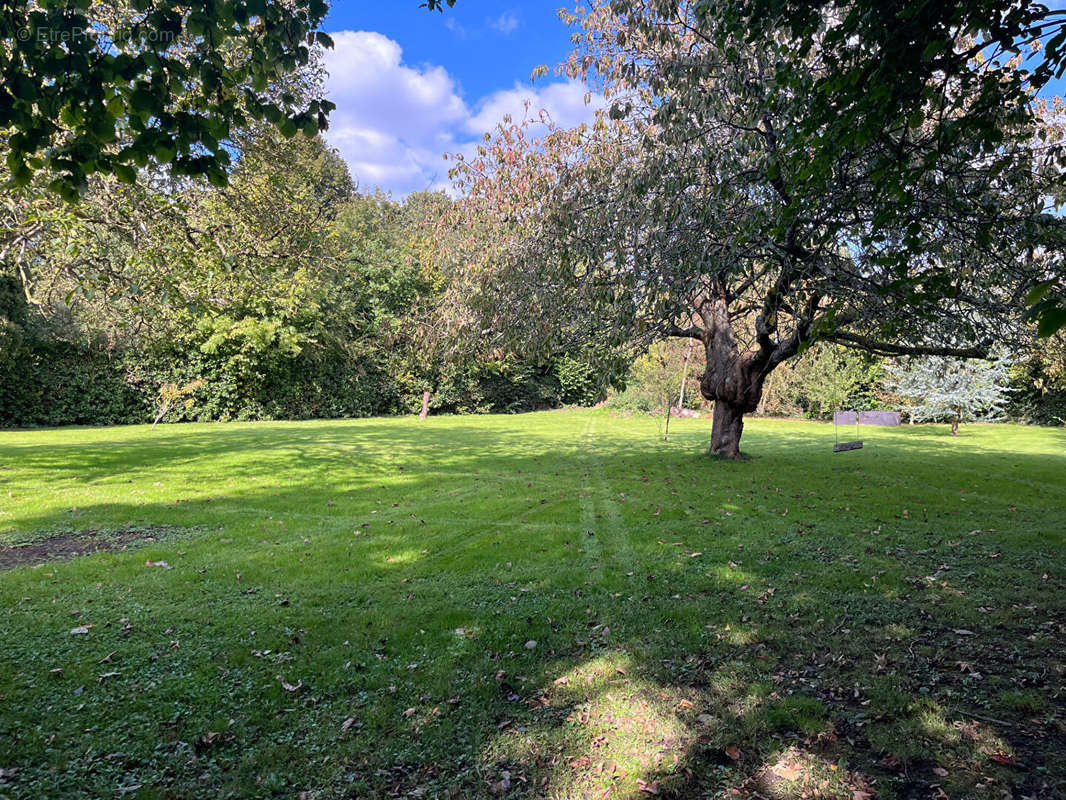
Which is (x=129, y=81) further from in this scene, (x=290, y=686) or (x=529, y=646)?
(x=529, y=646)

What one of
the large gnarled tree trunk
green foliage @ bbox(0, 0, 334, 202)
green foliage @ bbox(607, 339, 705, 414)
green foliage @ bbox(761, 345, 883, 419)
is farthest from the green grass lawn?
green foliage @ bbox(761, 345, 883, 419)

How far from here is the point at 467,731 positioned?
10.8 ft

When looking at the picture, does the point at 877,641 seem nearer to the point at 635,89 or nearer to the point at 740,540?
the point at 740,540

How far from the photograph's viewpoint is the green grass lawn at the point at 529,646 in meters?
2.93

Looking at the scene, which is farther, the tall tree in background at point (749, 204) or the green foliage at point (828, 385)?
the green foliage at point (828, 385)

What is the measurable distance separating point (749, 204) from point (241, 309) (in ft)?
69.6

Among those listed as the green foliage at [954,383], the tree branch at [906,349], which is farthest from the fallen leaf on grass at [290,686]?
the green foliage at [954,383]

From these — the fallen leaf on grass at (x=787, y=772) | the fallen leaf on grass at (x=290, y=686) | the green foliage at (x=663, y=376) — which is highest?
the green foliage at (x=663, y=376)

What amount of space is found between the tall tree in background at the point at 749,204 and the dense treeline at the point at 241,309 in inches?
73.5

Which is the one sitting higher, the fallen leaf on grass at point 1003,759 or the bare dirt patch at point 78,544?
the fallen leaf on grass at point 1003,759

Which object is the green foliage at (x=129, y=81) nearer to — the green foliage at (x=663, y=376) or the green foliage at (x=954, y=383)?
the green foliage at (x=663, y=376)

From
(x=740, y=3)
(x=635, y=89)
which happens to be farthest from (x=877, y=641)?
(x=635, y=89)

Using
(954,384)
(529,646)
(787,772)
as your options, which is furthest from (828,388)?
(787,772)

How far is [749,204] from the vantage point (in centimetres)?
645
